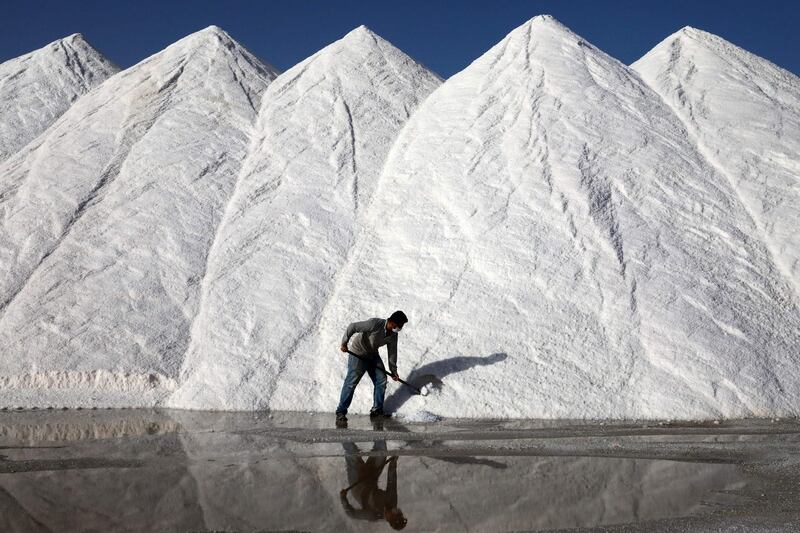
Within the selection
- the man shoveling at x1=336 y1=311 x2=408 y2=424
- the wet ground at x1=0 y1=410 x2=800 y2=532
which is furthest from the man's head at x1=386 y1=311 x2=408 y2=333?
the wet ground at x1=0 y1=410 x2=800 y2=532

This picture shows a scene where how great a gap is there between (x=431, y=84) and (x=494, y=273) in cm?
891

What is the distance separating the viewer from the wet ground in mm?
5168

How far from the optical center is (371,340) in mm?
10219

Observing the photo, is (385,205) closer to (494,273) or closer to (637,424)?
(494,273)

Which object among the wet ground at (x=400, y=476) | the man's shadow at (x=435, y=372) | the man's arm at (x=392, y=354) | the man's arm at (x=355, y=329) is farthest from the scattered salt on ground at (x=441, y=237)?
the wet ground at (x=400, y=476)

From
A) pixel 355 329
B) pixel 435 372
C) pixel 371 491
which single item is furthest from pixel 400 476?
pixel 435 372

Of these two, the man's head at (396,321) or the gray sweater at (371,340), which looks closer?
the man's head at (396,321)

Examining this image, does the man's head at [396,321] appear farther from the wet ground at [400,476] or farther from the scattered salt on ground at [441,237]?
the wet ground at [400,476]

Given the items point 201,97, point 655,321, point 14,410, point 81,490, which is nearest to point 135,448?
point 81,490

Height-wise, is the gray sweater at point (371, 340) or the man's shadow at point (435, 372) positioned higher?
the gray sweater at point (371, 340)

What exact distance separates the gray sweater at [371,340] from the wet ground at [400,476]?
3.72 feet

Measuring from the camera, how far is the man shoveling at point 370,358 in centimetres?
1018

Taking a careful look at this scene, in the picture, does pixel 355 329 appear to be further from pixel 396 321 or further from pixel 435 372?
pixel 435 372

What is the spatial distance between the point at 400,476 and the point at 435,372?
433cm
